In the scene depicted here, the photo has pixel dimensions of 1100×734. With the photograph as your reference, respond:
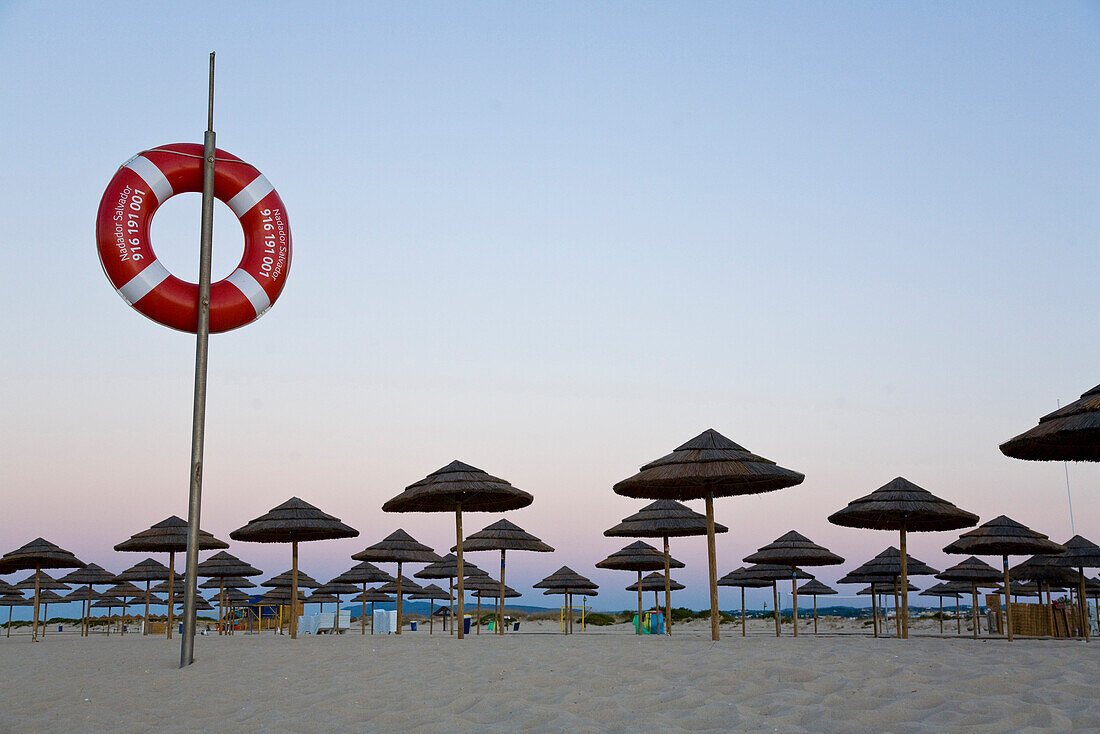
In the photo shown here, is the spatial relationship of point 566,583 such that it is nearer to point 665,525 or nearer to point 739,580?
point 739,580

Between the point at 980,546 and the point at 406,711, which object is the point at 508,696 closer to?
the point at 406,711

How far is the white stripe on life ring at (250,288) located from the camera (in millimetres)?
8047

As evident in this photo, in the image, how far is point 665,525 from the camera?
48.4 ft

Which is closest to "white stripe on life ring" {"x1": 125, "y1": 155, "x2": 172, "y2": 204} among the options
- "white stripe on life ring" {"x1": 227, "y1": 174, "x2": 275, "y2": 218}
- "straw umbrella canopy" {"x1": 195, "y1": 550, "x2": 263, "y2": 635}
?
"white stripe on life ring" {"x1": 227, "y1": 174, "x2": 275, "y2": 218}

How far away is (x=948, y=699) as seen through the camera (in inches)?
200

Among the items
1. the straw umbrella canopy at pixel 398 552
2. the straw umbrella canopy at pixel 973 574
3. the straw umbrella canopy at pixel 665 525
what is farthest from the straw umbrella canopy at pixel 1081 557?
the straw umbrella canopy at pixel 398 552

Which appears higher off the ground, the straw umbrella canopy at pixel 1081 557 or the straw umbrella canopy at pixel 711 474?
the straw umbrella canopy at pixel 711 474

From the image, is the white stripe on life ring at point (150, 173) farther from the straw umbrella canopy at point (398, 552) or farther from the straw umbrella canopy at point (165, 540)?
the straw umbrella canopy at point (398, 552)

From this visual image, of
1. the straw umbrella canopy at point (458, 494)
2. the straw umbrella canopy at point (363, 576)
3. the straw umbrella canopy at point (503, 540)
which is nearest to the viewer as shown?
the straw umbrella canopy at point (458, 494)

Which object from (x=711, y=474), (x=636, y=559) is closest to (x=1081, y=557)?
(x=636, y=559)

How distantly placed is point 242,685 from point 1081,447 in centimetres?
801

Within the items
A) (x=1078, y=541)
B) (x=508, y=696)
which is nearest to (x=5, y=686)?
(x=508, y=696)

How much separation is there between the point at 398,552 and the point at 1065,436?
45.5ft

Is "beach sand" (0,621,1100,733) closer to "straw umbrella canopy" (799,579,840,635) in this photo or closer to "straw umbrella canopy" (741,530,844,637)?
"straw umbrella canopy" (741,530,844,637)
